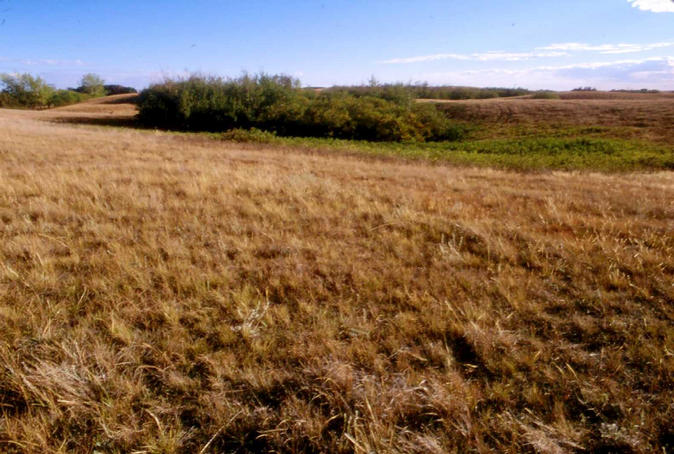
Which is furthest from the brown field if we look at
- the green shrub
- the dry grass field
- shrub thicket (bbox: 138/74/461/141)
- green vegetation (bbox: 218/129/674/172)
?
the dry grass field

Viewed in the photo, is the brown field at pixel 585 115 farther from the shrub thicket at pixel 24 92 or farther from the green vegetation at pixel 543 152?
the shrub thicket at pixel 24 92

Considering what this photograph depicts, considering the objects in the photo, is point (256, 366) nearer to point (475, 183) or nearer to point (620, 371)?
point (620, 371)

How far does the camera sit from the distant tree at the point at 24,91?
68062mm

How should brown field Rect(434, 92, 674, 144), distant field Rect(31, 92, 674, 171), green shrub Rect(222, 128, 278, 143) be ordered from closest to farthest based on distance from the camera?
distant field Rect(31, 92, 674, 171) < green shrub Rect(222, 128, 278, 143) < brown field Rect(434, 92, 674, 144)

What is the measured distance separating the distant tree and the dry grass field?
85.8 metres

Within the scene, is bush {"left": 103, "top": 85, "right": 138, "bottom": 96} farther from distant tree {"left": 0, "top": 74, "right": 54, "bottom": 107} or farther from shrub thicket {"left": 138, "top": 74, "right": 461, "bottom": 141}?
shrub thicket {"left": 138, "top": 74, "right": 461, "bottom": 141}

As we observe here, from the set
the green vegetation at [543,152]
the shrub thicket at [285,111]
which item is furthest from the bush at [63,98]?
the green vegetation at [543,152]

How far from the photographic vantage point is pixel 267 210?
5.46 meters

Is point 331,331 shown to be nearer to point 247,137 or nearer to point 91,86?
point 247,137

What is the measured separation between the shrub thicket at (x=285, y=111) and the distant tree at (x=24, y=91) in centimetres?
4543

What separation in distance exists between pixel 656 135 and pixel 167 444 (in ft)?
108

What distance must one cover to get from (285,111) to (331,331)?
34.6 m

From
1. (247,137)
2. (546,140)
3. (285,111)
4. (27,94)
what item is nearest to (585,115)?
(546,140)

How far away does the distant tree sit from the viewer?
223ft
